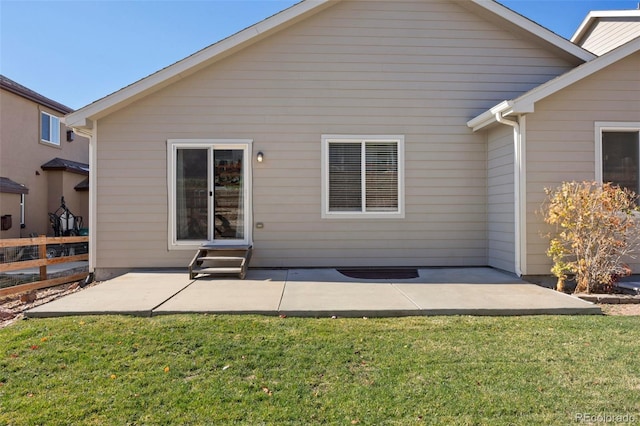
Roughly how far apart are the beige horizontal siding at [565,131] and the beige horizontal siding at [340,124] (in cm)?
95

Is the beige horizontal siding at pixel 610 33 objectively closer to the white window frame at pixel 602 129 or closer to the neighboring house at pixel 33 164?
the white window frame at pixel 602 129

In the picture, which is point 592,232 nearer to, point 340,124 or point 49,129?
point 340,124

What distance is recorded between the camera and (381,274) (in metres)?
7.21

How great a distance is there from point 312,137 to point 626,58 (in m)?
5.23

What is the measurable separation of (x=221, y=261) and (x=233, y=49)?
3.83 metres

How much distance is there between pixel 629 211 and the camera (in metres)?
6.03

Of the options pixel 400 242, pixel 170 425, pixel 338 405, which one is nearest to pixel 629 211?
pixel 400 242

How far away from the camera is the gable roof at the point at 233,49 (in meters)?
7.09

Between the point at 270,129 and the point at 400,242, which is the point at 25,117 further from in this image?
the point at 400,242

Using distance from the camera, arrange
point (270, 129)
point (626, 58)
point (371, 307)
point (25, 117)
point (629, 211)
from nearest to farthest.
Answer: point (371, 307) → point (629, 211) → point (626, 58) → point (270, 129) → point (25, 117)

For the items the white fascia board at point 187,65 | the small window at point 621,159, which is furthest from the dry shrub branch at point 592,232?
the white fascia board at point 187,65

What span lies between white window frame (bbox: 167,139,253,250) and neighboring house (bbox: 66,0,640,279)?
0.02m

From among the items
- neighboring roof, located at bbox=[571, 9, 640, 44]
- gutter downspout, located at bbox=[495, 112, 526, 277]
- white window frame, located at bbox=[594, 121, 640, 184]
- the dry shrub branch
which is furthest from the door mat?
neighboring roof, located at bbox=[571, 9, 640, 44]

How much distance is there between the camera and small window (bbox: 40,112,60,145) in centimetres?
1471
